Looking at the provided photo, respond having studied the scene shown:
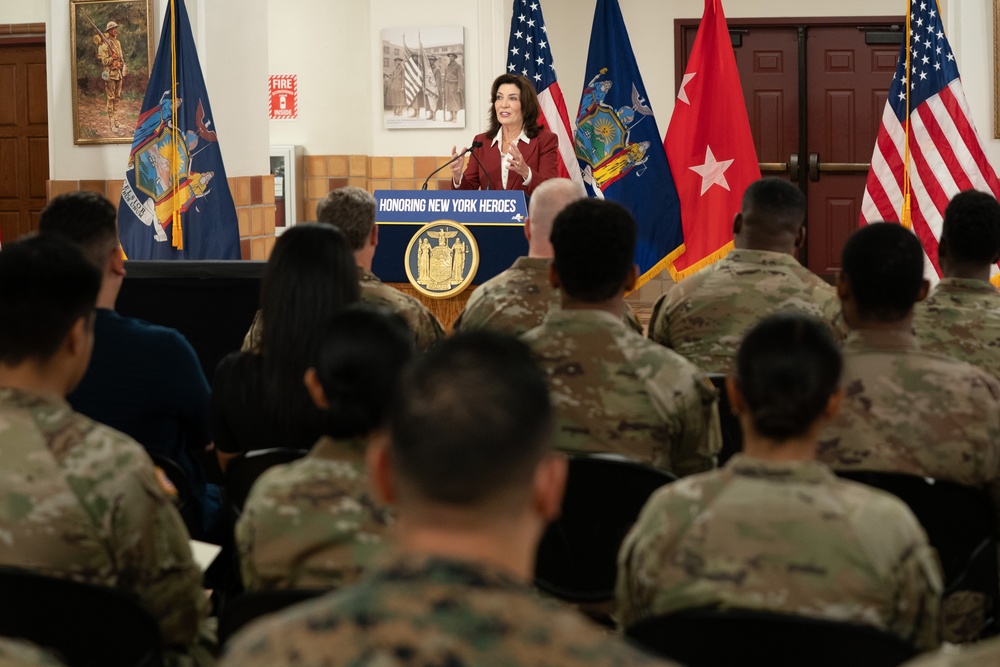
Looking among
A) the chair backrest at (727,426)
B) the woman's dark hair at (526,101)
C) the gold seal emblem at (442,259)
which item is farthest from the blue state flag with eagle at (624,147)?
→ the chair backrest at (727,426)

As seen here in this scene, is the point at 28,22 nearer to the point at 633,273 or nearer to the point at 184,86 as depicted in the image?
the point at 184,86

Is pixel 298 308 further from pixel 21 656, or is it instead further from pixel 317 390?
pixel 21 656

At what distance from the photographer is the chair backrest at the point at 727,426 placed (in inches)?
131

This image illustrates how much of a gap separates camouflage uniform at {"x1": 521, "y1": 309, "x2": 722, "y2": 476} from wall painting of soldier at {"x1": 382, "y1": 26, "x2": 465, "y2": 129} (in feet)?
22.8

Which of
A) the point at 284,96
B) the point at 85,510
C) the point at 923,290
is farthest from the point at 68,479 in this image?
the point at 284,96

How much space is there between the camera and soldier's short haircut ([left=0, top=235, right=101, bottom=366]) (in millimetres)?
2109

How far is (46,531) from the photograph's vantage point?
192cm

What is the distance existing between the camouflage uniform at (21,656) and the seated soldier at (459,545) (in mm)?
224

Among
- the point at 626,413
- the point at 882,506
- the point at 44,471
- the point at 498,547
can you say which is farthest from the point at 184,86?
the point at 498,547

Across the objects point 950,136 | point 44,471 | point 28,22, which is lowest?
point 44,471

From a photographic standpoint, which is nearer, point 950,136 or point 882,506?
point 882,506

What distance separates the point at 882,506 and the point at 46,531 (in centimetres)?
123

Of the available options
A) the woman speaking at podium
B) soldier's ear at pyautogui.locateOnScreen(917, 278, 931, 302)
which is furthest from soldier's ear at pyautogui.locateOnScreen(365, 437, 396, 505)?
the woman speaking at podium

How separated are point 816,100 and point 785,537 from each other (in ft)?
29.4
